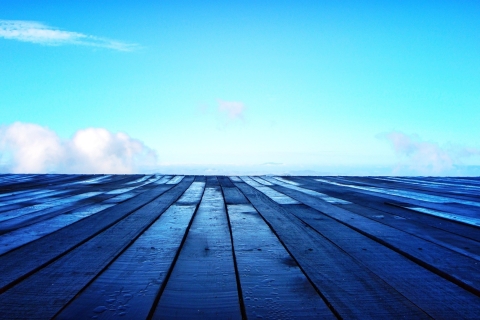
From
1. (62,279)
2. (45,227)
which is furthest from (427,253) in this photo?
(45,227)

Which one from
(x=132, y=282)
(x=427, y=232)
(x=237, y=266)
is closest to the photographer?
(x=132, y=282)

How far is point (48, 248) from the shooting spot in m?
1.59

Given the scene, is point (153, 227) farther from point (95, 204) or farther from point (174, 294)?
point (95, 204)

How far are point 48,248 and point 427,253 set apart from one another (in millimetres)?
1842

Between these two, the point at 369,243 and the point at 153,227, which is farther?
the point at 153,227

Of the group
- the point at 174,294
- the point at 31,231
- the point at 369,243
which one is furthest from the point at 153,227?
the point at 369,243

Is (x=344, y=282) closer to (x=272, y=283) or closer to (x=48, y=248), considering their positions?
(x=272, y=283)

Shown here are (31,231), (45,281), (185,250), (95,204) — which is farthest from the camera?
(95,204)

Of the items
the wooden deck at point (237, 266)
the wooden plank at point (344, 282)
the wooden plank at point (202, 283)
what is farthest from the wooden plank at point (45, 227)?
the wooden plank at point (344, 282)

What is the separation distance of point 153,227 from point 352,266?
1.22m

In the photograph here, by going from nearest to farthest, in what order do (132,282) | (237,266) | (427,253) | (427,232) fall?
1. (132,282)
2. (237,266)
3. (427,253)
4. (427,232)

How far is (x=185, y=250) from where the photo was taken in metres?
1.55

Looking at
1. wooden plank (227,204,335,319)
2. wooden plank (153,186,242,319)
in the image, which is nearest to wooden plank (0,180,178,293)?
wooden plank (153,186,242,319)

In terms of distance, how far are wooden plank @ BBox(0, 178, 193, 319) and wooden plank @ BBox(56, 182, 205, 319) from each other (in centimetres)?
4
